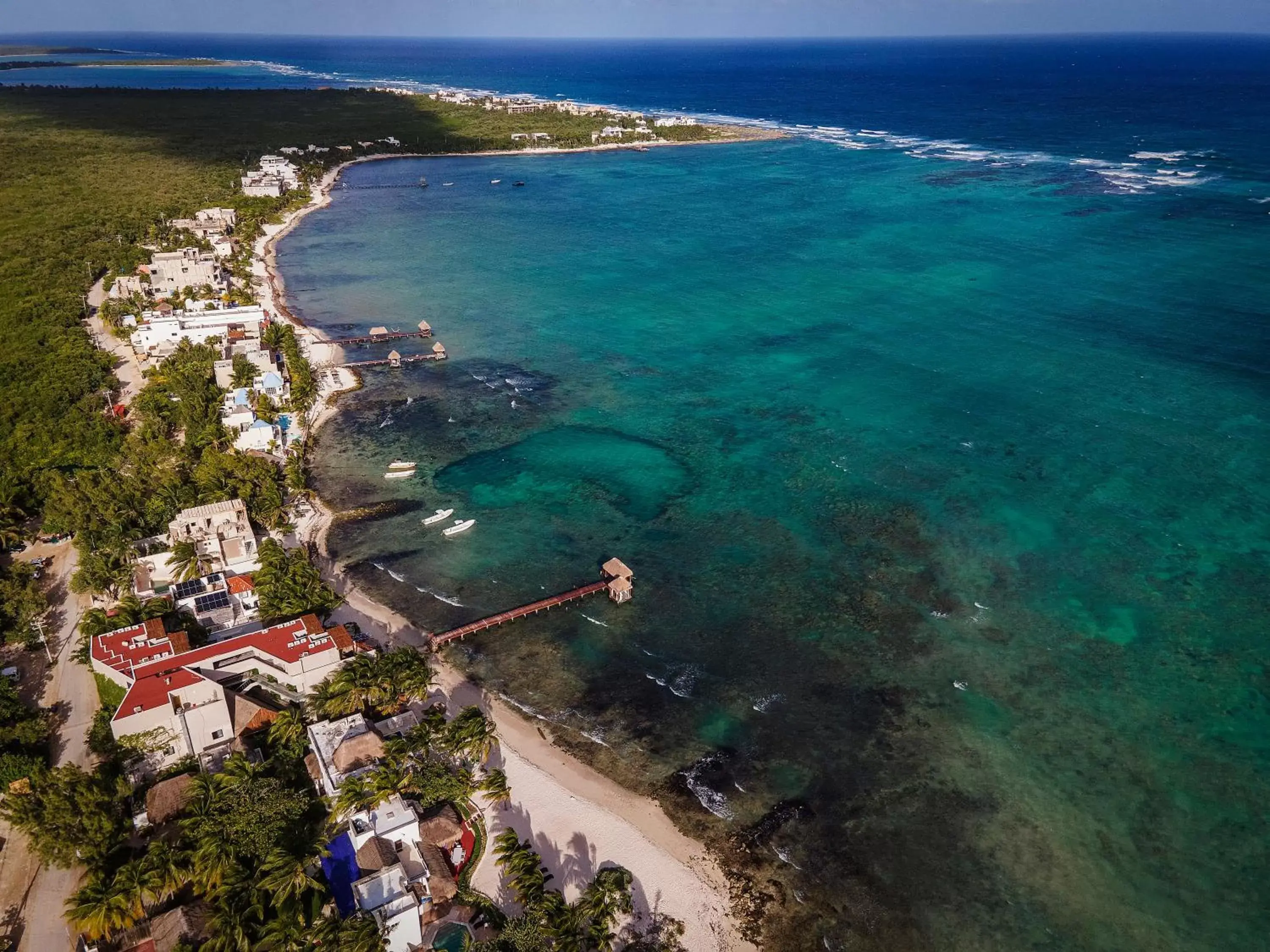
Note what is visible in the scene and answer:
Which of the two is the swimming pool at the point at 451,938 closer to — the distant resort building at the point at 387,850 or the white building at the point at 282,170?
the distant resort building at the point at 387,850

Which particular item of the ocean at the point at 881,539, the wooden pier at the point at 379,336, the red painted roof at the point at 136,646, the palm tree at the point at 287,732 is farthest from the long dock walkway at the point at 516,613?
the wooden pier at the point at 379,336

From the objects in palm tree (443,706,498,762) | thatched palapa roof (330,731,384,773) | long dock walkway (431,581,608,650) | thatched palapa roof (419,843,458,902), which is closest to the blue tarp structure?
thatched palapa roof (419,843,458,902)

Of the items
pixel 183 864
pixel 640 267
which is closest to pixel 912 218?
pixel 640 267

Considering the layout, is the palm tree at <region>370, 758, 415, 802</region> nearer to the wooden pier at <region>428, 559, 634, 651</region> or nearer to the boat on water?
the wooden pier at <region>428, 559, 634, 651</region>

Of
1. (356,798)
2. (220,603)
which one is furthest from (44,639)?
(356,798)

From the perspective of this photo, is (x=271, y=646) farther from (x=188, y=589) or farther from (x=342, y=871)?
(x=342, y=871)
